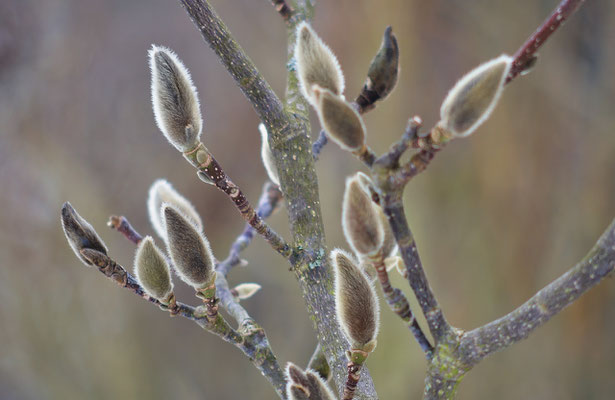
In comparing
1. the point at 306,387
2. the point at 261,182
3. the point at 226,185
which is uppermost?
the point at 261,182

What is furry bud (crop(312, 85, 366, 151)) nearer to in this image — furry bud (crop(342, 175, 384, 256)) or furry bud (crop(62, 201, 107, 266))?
furry bud (crop(342, 175, 384, 256))

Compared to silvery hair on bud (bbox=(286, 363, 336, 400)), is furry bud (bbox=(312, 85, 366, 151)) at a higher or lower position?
higher

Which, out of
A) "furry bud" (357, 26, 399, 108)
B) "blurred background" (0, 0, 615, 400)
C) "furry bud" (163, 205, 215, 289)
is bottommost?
"furry bud" (163, 205, 215, 289)

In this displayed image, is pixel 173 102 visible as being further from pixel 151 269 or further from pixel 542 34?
pixel 542 34

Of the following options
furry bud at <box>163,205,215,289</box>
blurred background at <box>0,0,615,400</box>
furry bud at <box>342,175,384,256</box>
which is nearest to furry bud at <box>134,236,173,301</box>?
furry bud at <box>163,205,215,289</box>

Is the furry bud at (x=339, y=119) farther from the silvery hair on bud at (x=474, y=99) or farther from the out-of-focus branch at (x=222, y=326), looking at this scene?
A: the out-of-focus branch at (x=222, y=326)

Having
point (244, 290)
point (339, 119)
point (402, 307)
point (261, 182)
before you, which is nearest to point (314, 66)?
point (339, 119)

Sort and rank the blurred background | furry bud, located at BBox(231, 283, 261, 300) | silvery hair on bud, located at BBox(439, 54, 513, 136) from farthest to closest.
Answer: the blurred background → furry bud, located at BBox(231, 283, 261, 300) → silvery hair on bud, located at BBox(439, 54, 513, 136)

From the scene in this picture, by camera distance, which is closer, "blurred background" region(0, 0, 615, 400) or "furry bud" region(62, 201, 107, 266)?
"furry bud" region(62, 201, 107, 266)
